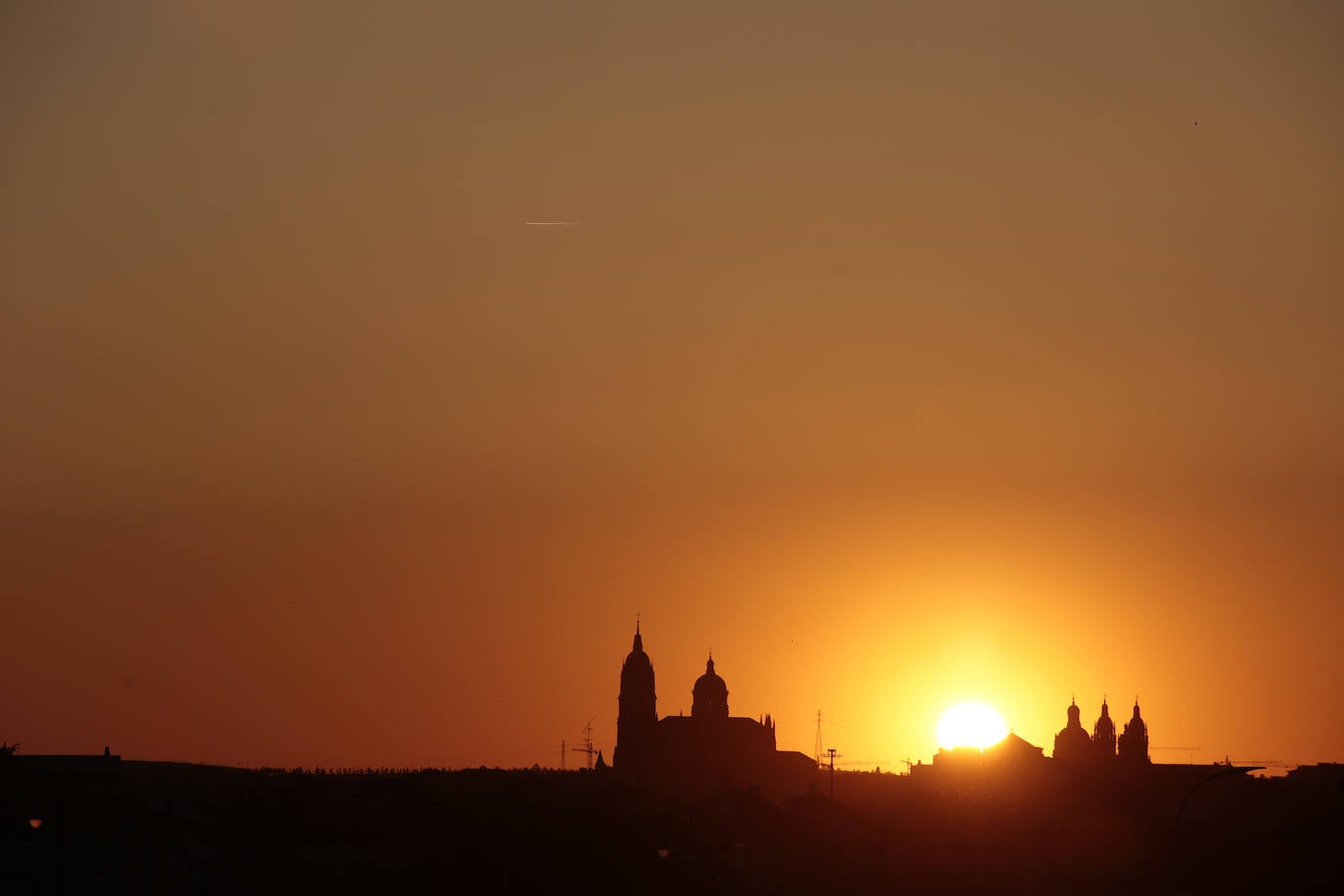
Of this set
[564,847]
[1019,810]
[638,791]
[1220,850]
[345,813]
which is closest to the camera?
[1220,850]

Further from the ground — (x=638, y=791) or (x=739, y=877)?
(x=638, y=791)

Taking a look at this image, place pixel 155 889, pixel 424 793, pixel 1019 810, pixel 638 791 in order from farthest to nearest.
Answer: pixel 638 791
pixel 1019 810
pixel 424 793
pixel 155 889

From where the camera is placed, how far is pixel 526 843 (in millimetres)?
117250

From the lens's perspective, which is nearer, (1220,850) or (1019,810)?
(1220,850)

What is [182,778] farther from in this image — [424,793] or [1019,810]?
[1019,810]

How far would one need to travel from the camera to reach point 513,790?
14400 cm

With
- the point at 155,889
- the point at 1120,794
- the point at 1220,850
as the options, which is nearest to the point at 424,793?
the point at 155,889

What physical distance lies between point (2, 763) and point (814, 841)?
5501cm

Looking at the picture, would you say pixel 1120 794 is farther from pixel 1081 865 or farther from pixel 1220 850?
pixel 1220 850

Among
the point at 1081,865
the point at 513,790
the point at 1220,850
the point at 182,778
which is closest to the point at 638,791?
the point at 513,790

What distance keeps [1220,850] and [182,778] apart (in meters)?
75.9

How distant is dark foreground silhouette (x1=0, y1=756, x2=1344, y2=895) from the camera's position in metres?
95.7

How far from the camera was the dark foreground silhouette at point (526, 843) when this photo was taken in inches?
3767

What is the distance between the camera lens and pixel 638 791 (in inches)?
6585
